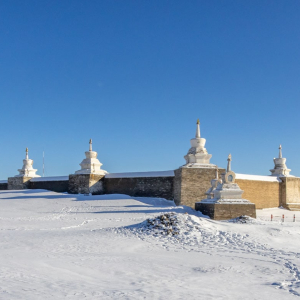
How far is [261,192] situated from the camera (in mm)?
27875

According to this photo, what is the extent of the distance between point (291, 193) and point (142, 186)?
11.7 meters

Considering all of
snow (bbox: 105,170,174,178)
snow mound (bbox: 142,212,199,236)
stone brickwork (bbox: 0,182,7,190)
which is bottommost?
snow mound (bbox: 142,212,199,236)

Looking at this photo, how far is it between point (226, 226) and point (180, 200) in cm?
895

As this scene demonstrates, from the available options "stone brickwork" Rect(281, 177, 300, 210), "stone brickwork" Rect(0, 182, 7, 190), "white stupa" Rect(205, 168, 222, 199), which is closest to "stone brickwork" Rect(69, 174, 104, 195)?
"white stupa" Rect(205, 168, 222, 199)

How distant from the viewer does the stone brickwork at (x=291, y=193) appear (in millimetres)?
29547

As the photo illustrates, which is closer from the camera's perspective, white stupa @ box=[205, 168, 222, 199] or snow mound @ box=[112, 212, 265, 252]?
snow mound @ box=[112, 212, 265, 252]

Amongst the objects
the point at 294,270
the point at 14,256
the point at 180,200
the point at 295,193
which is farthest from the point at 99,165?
the point at 294,270

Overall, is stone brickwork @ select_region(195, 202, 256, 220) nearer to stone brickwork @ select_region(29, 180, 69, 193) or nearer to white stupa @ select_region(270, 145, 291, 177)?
stone brickwork @ select_region(29, 180, 69, 193)

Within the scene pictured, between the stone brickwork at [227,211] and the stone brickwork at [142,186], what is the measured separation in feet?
19.7

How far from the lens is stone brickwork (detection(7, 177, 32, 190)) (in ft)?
110

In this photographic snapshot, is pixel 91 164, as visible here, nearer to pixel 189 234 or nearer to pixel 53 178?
pixel 53 178

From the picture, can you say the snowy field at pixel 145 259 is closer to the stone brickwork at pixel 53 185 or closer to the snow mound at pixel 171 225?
the snow mound at pixel 171 225

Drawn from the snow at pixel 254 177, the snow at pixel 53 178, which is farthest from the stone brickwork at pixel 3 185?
the snow at pixel 254 177

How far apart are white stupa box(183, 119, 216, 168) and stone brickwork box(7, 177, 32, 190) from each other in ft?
48.6
